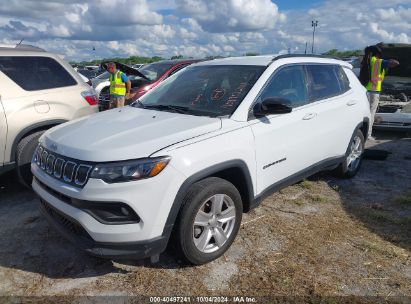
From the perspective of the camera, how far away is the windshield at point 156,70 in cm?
961

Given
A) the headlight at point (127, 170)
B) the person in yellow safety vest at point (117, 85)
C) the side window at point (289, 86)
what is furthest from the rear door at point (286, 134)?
the person in yellow safety vest at point (117, 85)

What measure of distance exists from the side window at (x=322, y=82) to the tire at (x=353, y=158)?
86 centimetres

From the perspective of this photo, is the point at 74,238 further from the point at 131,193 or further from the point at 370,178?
the point at 370,178

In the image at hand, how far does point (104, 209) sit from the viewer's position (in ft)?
8.98

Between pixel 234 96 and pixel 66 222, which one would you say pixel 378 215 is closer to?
pixel 234 96

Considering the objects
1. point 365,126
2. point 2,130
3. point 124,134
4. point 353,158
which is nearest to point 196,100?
point 124,134

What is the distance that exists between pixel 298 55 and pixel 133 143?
2.65 m

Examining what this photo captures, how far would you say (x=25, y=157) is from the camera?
4.56 m

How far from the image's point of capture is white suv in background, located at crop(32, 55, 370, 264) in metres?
2.73

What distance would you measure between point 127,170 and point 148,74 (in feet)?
25.3

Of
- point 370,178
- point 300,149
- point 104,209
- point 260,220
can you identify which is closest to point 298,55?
point 300,149

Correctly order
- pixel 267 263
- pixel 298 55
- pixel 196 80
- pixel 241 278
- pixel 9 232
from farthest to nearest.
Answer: pixel 298 55 → pixel 196 80 → pixel 9 232 → pixel 267 263 → pixel 241 278

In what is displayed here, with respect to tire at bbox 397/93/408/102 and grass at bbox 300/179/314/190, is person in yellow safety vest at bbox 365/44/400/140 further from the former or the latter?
grass at bbox 300/179/314/190

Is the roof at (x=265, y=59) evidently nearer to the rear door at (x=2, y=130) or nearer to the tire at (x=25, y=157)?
the tire at (x=25, y=157)
